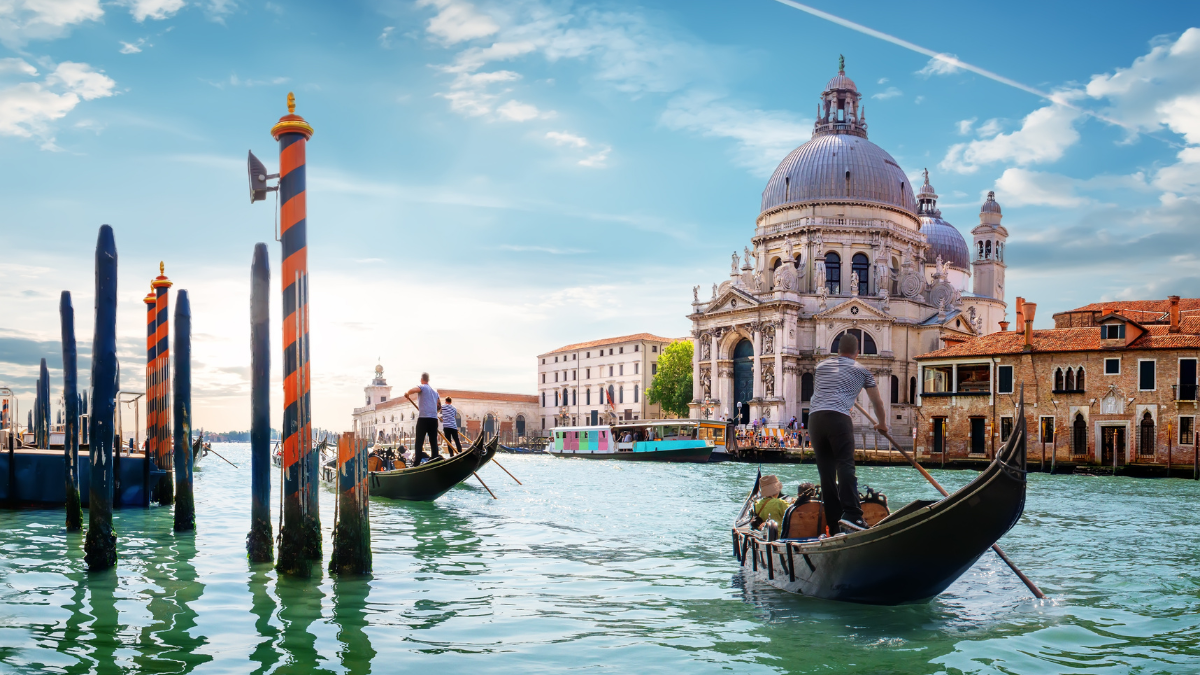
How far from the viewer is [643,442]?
38719 mm

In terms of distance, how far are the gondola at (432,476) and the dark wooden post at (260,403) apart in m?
5.55

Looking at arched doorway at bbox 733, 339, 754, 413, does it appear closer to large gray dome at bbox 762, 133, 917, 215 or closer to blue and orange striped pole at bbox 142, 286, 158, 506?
large gray dome at bbox 762, 133, 917, 215

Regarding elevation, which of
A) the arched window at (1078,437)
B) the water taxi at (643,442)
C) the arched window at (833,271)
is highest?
the arched window at (833,271)

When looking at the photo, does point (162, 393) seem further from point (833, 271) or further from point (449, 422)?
point (833, 271)

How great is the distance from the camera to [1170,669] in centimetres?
514

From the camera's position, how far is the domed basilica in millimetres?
43406

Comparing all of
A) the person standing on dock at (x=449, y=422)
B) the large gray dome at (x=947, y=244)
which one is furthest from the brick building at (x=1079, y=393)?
the large gray dome at (x=947, y=244)

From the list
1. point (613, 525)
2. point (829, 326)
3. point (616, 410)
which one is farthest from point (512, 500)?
point (616, 410)

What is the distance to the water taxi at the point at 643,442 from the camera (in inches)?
1469

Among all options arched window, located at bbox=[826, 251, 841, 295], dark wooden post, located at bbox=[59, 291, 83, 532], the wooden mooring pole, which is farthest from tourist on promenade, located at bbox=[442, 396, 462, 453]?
arched window, located at bbox=[826, 251, 841, 295]

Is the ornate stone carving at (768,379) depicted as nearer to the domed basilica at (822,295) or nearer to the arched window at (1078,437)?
the domed basilica at (822,295)

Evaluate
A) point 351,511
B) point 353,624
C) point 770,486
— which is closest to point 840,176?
point 770,486

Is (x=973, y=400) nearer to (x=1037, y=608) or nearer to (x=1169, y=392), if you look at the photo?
(x=1169, y=392)

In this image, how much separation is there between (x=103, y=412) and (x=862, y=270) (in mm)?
41647
